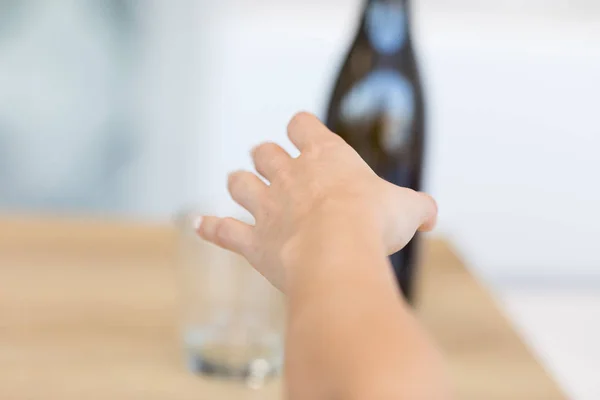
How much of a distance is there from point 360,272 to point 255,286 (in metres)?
0.26

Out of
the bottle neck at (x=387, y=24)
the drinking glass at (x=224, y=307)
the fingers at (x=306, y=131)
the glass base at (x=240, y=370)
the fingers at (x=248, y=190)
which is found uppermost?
the bottle neck at (x=387, y=24)

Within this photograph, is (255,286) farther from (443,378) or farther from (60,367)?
(443,378)

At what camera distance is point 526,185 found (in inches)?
42.3

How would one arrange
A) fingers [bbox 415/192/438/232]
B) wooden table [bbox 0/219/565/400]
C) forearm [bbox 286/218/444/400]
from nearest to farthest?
forearm [bbox 286/218/444/400] → fingers [bbox 415/192/438/232] → wooden table [bbox 0/219/565/400]

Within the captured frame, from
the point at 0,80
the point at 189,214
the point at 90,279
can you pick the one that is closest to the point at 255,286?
the point at 189,214

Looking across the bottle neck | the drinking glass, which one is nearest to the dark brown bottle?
the bottle neck

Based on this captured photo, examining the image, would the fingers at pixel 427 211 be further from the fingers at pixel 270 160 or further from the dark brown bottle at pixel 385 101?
the dark brown bottle at pixel 385 101

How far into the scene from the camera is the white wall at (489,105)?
3.42ft

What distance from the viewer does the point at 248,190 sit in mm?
380

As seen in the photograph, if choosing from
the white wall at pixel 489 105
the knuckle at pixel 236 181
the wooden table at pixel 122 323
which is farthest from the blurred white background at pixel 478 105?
the knuckle at pixel 236 181

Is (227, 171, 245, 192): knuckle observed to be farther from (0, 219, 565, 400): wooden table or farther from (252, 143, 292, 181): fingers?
(0, 219, 565, 400): wooden table

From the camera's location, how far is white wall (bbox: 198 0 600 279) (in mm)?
1041

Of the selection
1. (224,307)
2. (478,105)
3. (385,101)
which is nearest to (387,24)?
(385,101)

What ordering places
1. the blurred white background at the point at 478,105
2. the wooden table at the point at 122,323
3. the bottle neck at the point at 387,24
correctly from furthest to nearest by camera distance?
the blurred white background at the point at 478,105 < the bottle neck at the point at 387,24 < the wooden table at the point at 122,323
